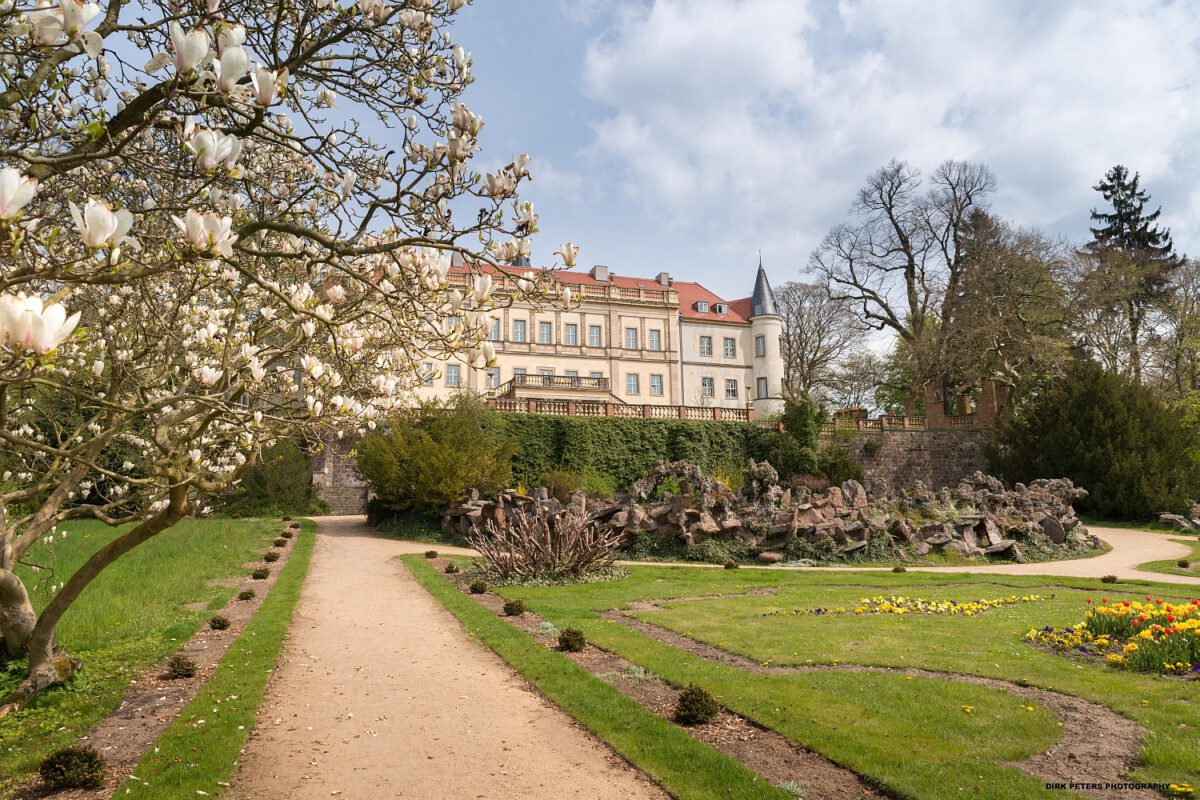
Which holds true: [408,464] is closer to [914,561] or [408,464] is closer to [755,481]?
[755,481]

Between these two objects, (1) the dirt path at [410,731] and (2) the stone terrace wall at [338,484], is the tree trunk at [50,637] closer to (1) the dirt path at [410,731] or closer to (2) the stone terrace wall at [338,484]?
(1) the dirt path at [410,731]

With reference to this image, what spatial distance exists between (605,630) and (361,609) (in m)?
4.03

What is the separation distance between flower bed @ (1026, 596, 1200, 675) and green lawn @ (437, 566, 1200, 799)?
0.87 ft

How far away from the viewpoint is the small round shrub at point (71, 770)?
456cm

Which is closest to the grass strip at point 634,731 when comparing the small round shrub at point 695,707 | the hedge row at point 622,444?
the small round shrub at point 695,707

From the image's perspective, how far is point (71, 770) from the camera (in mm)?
4598

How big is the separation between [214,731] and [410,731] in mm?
1451

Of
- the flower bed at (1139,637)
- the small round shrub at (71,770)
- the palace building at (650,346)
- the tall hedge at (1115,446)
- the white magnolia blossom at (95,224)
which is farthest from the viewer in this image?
the palace building at (650,346)

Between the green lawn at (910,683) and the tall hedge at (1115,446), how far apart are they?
1663 centimetres

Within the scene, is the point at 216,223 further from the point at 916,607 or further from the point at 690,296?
the point at 690,296

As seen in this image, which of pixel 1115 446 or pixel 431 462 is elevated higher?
pixel 1115 446

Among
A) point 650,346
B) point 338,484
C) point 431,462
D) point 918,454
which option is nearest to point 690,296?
point 650,346

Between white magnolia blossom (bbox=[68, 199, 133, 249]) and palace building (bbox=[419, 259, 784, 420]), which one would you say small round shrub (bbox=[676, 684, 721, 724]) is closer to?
white magnolia blossom (bbox=[68, 199, 133, 249])

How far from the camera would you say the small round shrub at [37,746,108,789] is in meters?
4.56
